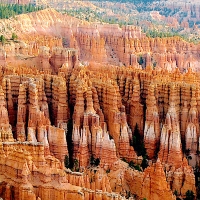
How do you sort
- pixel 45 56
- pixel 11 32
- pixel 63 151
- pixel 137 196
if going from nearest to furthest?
pixel 137 196 < pixel 63 151 < pixel 45 56 < pixel 11 32

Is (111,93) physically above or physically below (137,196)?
above

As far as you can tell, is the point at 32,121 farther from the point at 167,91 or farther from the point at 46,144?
the point at 167,91

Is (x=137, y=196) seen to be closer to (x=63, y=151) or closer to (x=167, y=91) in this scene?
(x=63, y=151)

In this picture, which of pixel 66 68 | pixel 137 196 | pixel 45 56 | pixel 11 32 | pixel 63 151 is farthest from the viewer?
pixel 11 32

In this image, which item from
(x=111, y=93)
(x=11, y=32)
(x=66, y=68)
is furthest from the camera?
(x=11, y=32)

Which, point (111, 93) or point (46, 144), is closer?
point (46, 144)

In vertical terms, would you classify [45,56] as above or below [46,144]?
above

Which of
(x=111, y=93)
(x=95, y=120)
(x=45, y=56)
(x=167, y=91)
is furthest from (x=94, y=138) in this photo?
(x=45, y=56)

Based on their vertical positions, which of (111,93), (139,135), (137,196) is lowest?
(137,196)

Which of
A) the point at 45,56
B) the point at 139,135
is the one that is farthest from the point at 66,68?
the point at 139,135
